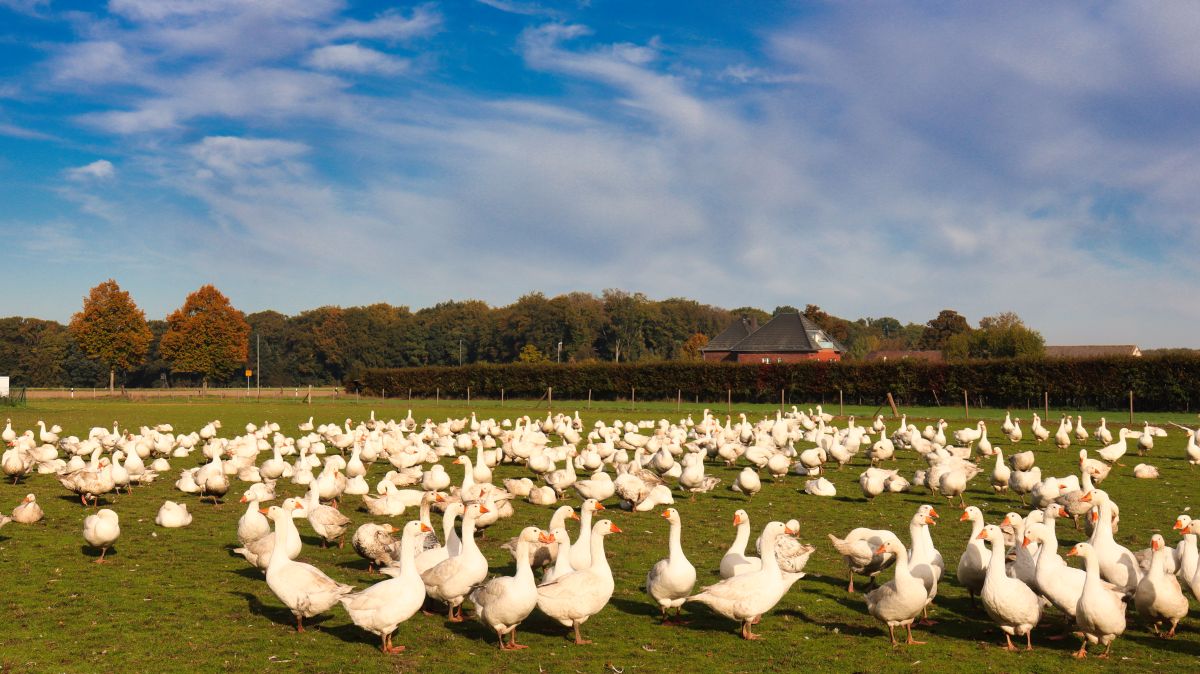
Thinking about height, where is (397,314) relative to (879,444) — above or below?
above

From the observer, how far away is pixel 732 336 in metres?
114

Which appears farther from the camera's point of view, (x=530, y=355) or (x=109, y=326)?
(x=530, y=355)

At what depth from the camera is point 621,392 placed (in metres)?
81.6

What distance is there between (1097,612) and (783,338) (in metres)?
97.4

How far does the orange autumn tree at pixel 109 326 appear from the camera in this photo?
95.0 meters

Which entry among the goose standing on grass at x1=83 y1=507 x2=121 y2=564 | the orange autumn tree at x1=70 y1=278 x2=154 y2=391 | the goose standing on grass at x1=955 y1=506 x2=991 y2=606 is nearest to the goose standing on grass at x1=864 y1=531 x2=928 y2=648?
the goose standing on grass at x1=955 y1=506 x2=991 y2=606

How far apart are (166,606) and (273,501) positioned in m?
9.45

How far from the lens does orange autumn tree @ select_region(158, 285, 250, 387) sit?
105m

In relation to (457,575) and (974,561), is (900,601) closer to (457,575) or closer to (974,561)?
(974,561)

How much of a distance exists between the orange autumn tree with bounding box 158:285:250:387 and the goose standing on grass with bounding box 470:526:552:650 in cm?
10585

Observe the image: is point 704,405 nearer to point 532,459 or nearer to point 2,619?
point 532,459

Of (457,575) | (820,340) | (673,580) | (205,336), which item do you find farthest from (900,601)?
(205,336)

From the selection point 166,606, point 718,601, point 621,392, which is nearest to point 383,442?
point 166,606

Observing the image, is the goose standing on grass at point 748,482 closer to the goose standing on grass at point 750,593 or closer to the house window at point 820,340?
the goose standing on grass at point 750,593
